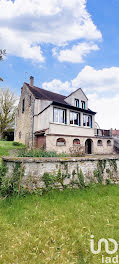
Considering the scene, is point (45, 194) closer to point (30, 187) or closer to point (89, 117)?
point (30, 187)

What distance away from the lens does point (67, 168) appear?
4.78 metres

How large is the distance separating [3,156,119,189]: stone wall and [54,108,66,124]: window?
8817 millimetres

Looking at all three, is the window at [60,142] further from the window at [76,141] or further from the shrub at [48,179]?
the shrub at [48,179]

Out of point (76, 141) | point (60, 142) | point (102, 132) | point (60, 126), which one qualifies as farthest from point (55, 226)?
point (102, 132)

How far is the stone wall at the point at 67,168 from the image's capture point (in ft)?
14.0

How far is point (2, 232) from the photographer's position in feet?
8.23

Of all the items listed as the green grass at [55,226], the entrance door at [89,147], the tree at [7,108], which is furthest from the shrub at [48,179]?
the tree at [7,108]

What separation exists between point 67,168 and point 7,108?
2498 cm

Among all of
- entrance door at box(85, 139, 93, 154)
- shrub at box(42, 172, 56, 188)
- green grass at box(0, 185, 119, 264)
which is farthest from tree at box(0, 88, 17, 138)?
green grass at box(0, 185, 119, 264)

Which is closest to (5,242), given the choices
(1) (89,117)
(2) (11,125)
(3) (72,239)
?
(3) (72,239)

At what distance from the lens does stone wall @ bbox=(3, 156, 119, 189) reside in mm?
4277

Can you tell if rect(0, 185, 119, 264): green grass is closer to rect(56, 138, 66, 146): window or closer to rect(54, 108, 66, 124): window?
rect(56, 138, 66, 146): window

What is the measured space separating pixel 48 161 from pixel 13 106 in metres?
25.1

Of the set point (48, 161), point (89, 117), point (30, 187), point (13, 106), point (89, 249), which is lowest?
point (89, 249)
